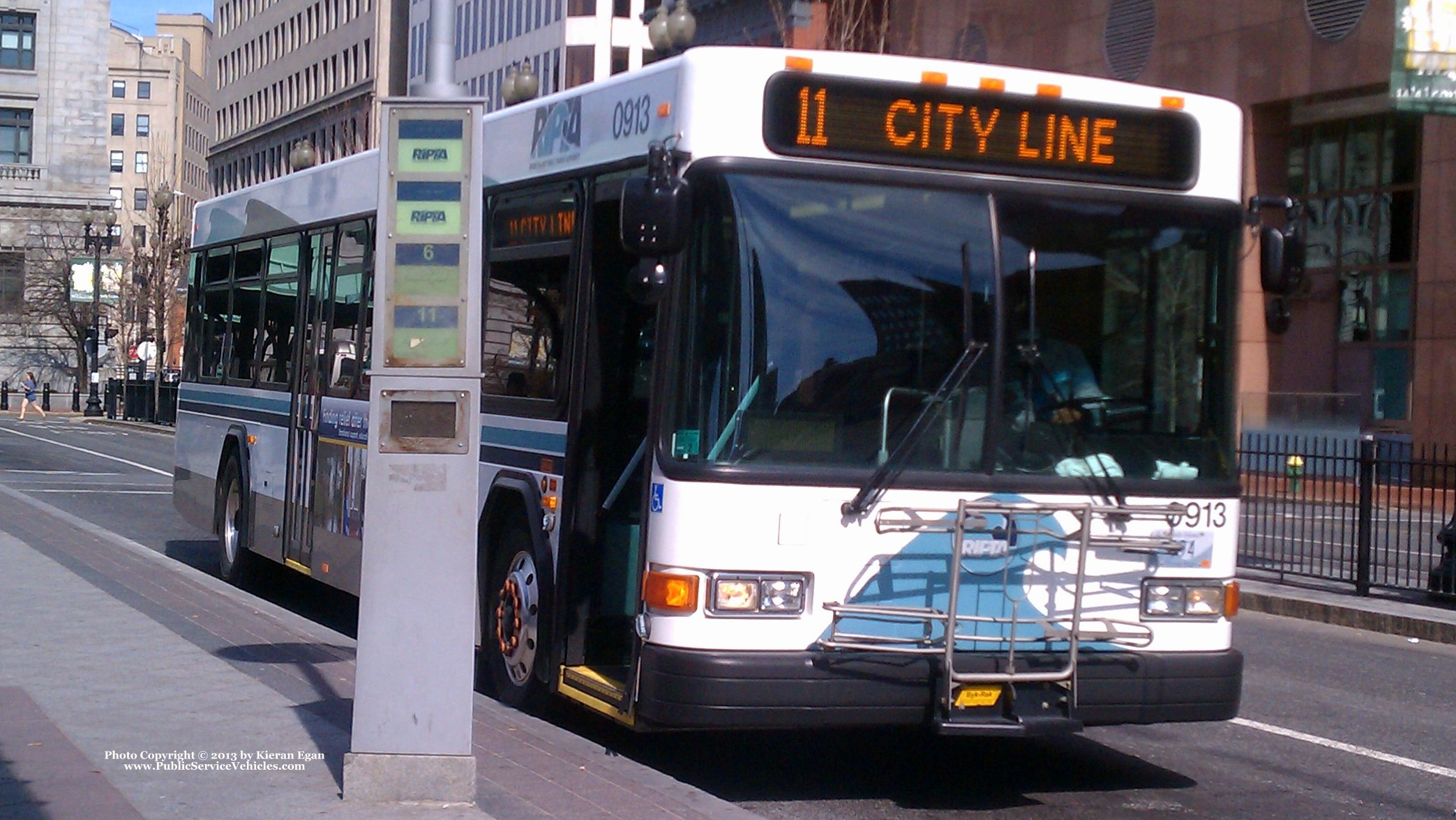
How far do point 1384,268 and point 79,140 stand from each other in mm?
76216

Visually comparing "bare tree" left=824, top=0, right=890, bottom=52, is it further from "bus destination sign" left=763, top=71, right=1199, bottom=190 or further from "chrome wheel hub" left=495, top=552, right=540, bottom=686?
"bus destination sign" left=763, top=71, right=1199, bottom=190

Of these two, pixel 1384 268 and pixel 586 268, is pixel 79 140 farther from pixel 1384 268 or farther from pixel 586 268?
pixel 586 268

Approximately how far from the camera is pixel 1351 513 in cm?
1580

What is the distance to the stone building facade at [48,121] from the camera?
89.6 metres

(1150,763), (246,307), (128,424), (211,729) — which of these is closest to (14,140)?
(128,424)

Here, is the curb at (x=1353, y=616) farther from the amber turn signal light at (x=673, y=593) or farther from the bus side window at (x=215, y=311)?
the bus side window at (x=215, y=311)

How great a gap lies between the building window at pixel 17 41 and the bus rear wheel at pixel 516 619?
92261mm

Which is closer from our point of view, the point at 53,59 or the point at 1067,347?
the point at 1067,347

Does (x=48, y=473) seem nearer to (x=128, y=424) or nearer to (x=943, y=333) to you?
(x=943, y=333)

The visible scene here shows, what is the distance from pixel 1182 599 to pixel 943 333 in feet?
5.21

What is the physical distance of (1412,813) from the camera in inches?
289

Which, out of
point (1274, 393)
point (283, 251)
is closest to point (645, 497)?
point (283, 251)

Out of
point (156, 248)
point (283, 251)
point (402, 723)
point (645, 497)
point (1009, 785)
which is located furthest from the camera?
point (156, 248)

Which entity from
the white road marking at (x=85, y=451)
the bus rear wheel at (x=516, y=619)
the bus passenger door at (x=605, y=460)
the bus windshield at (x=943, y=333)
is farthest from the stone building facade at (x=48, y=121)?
the bus windshield at (x=943, y=333)
